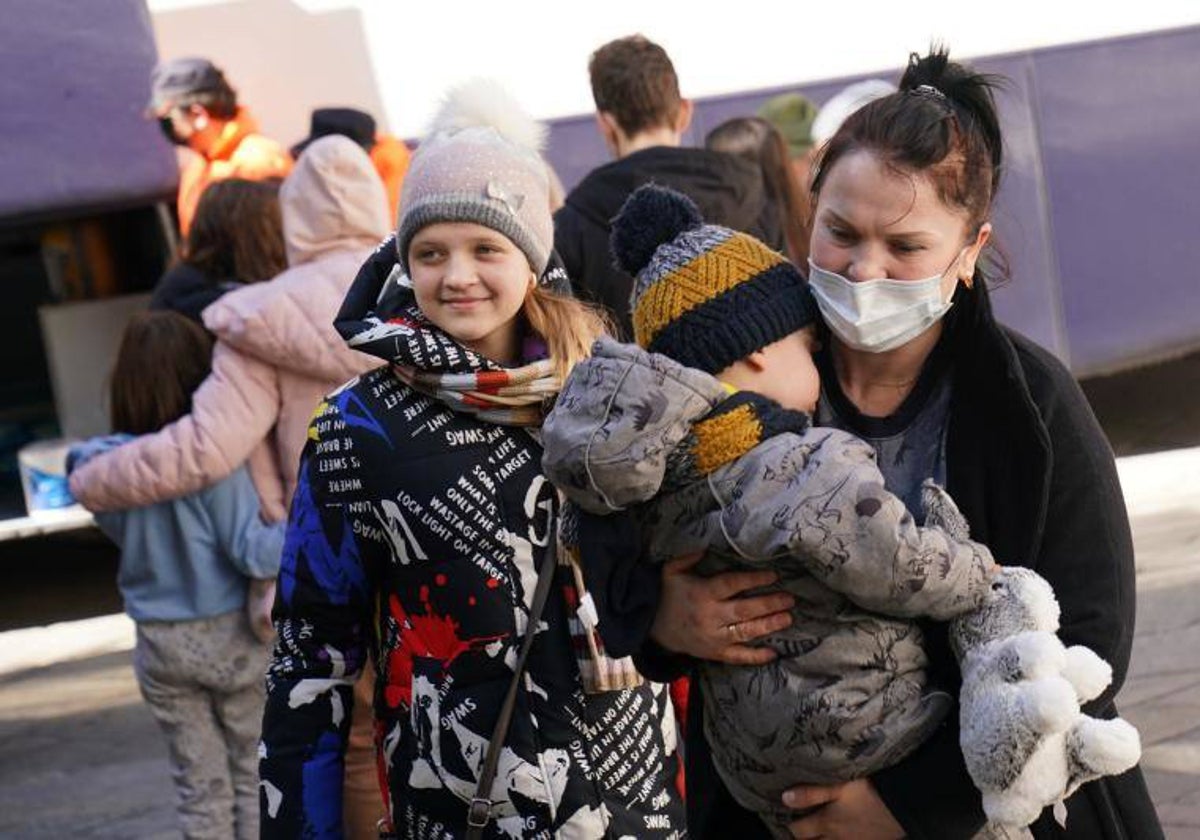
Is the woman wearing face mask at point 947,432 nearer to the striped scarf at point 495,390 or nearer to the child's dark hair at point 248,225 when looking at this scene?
the striped scarf at point 495,390

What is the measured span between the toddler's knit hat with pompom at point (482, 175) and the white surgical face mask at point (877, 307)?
85 cm

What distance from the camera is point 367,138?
713cm

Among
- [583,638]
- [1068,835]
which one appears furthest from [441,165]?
[1068,835]

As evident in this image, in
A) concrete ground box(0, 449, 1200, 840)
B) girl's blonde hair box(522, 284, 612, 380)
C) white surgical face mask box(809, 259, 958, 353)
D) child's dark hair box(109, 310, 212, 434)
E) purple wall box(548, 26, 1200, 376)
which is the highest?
white surgical face mask box(809, 259, 958, 353)

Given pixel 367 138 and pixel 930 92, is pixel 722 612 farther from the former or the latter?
pixel 367 138

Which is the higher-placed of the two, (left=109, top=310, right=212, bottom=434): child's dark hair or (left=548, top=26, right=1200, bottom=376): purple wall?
(left=109, top=310, right=212, bottom=434): child's dark hair

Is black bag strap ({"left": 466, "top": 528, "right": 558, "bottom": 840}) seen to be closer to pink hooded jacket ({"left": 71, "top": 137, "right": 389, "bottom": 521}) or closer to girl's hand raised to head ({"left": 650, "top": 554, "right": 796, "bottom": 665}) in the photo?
girl's hand raised to head ({"left": 650, "top": 554, "right": 796, "bottom": 665})

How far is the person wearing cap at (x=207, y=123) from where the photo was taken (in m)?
7.55

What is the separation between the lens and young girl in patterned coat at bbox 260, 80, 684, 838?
2.69 meters

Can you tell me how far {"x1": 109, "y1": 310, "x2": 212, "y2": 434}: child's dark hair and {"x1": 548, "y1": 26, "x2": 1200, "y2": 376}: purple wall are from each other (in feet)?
16.9

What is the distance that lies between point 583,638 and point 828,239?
2.53 ft

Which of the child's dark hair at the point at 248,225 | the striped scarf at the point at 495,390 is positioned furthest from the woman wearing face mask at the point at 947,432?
the child's dark hair at the point at 248,225

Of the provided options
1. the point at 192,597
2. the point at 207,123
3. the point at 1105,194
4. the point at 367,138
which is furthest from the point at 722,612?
the point at 1105,194

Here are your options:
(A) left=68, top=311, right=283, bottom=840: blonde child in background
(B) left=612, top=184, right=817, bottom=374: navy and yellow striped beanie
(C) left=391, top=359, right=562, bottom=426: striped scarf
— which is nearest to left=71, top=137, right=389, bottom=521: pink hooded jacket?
(A) left=68, top=311, right=283, bottom=840: blonde child in background
